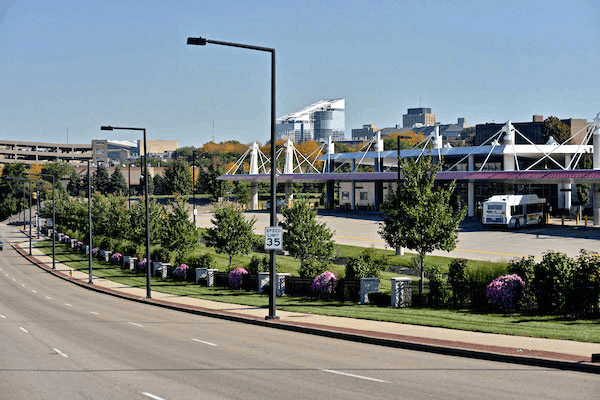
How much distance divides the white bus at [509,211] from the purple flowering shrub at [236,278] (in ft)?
112

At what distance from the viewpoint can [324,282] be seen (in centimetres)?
3334

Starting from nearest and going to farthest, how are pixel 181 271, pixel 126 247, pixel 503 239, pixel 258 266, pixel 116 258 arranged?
pixel 258 266, pixel 181 271, pixel 503 239, pixel 116 258, pixel 126 247

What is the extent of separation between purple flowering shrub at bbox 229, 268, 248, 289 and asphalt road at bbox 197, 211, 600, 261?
35.6 feet

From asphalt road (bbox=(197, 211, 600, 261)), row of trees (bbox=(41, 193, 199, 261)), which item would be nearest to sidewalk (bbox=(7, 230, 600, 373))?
row of trees (bbox=(41, 193, 199, 261))

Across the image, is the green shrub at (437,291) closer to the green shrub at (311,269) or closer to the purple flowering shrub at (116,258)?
the green shrub at (311,269)

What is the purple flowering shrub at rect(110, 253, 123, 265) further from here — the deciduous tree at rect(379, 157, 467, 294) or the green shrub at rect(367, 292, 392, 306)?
the green shrub at rect(367, 292, 392, 306)

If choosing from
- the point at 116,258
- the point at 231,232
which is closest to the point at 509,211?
the point at 231,232

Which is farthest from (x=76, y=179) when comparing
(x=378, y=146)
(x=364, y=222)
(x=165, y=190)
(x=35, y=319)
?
(x=35, y=319)

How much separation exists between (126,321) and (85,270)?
35808 mm

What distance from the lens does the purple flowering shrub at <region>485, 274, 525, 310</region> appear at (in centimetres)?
2506

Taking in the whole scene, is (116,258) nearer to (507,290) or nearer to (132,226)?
(132,226)

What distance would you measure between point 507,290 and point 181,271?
94.4 feet

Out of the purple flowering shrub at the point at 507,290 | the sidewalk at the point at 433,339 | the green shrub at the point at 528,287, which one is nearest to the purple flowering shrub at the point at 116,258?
the sidewalk at the point at 433,339

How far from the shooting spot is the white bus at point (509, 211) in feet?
220
